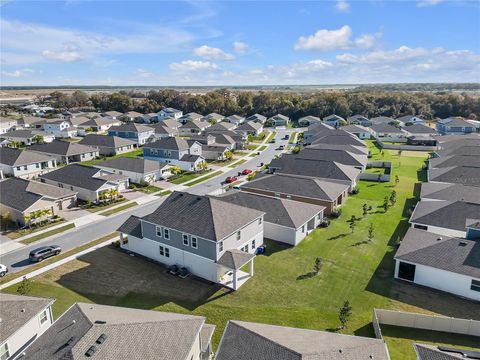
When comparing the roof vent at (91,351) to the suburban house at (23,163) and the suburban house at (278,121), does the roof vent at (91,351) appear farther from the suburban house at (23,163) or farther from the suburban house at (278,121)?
the suburban house at (278,121)

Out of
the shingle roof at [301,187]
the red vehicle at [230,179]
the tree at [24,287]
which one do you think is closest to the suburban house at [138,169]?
the red vehicle at [230,179]

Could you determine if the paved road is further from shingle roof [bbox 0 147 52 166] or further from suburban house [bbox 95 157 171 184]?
shingle roof [bbox 0 147 52 166]

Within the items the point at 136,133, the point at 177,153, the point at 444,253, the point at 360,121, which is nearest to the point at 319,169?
the point at 444,253

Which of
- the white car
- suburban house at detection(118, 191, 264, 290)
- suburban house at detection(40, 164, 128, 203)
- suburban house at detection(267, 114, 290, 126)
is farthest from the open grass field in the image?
suburban house at detection(267, 114, 290, 126)

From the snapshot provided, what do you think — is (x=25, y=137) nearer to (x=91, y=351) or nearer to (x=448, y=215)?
(x=91, y=351)

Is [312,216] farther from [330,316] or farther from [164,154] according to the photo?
[164,154]
